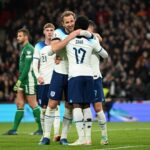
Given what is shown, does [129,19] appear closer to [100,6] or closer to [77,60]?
[100,6]

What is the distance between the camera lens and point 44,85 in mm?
15219

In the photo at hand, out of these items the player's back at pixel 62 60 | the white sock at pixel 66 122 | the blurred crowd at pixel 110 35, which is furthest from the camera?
the blurred crowd at pixel 110 35

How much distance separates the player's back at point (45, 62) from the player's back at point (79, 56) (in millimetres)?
2587

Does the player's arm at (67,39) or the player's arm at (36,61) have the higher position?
the player's arm at (67,39)

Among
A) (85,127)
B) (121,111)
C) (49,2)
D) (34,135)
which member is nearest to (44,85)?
(34,135)

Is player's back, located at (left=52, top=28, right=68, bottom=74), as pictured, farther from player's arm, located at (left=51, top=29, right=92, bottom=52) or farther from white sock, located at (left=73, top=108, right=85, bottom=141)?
white sock, located at (left=73, top=108, right=85, bottom=141)

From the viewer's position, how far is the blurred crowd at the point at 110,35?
28.0 meters

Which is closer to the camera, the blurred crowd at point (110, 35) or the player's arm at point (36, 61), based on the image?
the player's arm at point (36, 61)

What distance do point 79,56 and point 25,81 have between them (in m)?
4.57

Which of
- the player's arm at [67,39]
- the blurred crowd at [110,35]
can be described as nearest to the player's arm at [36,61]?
the player's arm at [67,39]

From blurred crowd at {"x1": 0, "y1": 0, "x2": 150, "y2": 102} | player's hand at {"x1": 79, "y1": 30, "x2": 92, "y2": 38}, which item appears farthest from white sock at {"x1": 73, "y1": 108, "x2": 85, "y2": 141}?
blurred crowd at {"x1": 0, "y1": 0, "x2": 150, "y2": 102}

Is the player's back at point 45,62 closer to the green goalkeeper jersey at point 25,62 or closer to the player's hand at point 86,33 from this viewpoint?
the green goalkeeper jersey at point 25,62

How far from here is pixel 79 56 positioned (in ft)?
41.3

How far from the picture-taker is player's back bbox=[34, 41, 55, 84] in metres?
15.2
